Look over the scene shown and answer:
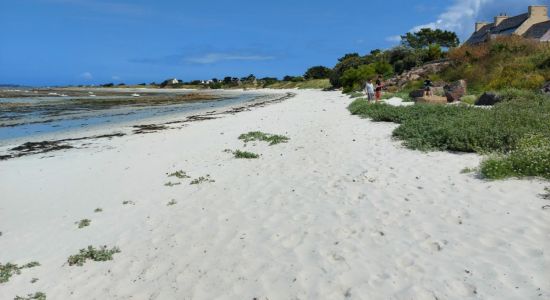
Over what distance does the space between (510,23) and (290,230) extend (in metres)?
A: 60.9

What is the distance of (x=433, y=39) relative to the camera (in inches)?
3044

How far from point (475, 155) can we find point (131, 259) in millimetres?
8184

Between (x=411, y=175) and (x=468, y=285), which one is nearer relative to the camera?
(x=468, y=285)

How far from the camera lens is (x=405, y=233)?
6078 mm

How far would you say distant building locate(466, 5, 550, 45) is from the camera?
152 ft

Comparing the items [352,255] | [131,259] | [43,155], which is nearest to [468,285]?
[352,255]

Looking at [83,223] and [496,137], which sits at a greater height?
[496,137]

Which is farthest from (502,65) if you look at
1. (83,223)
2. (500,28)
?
(500,28)

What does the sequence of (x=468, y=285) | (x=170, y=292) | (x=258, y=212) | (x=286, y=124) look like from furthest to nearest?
(x=286, y=124) < (x=258, y=212) < (x=170, y=292) < (x=468, y=285)

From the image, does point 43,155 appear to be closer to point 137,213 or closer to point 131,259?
point 137,213

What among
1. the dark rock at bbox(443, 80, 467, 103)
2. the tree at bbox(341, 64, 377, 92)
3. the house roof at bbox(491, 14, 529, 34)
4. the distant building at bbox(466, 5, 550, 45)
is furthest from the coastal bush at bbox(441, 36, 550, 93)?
the house roof at bbox(491, 14, 529, 34)

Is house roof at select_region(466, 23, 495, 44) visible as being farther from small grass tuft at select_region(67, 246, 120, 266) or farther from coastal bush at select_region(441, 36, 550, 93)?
small grass tuft at select_region(67, 246, 120, 266)

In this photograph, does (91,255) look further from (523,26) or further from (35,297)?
(523,26)

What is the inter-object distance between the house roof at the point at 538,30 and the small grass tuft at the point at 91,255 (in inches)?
2026
